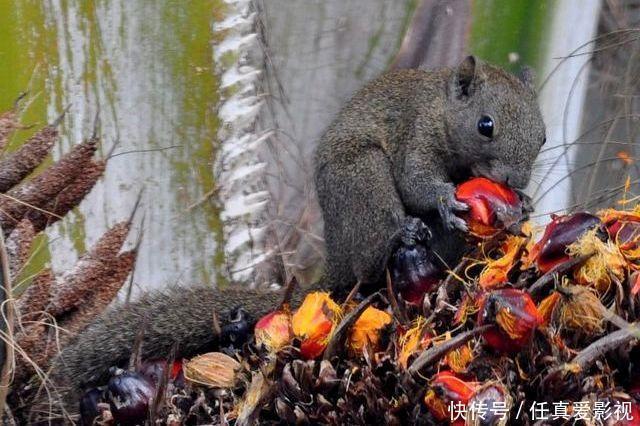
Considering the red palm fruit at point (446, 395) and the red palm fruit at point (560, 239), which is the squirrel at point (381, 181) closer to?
the red palm fruit at point (560, 239)

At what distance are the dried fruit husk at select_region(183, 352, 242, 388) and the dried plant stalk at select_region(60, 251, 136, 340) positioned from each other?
0.73 feet

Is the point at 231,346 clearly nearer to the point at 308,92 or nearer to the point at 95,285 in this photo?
the point at 95,285

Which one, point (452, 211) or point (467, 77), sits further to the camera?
point (467, 77)

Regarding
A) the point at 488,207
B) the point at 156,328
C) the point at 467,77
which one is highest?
the point at 467,77

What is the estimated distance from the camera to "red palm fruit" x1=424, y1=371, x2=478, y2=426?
1247mm

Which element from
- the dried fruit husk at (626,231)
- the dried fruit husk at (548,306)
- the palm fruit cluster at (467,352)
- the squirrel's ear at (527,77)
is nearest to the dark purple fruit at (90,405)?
the palm fruit cluster at (467,352)

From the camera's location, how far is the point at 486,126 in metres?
1.87

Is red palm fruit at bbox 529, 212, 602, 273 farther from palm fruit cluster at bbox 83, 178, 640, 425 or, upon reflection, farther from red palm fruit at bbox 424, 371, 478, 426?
red palm fruit at bbox 424, 371, 478, 426

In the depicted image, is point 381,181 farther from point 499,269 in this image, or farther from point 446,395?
point 446,395

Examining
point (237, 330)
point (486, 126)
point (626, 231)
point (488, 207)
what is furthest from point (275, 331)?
point (486, 126)

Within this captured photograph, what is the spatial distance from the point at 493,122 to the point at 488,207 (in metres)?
0.29

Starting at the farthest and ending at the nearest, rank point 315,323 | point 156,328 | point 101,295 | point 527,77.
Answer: point 527,77 < point 156,328 < point 101,295 < point 315,323

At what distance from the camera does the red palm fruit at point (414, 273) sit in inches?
61.7

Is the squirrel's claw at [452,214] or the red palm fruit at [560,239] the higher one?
the red palm fruit at [560,239]
